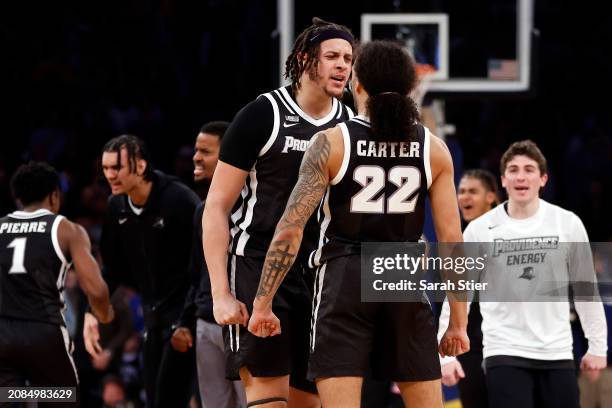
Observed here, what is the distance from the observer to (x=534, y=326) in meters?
6.75

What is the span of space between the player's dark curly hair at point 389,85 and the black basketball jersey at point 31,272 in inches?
119

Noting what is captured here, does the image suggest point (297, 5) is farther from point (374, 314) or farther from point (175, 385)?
point (374, 314)

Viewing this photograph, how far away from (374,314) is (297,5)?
7565 mm

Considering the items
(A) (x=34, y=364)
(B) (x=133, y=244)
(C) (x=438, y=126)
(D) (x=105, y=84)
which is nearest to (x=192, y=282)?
(B) (x=133, y=244)

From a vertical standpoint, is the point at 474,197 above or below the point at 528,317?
Result: above

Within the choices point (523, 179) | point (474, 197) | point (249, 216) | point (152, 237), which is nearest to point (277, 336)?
point (249, 216)

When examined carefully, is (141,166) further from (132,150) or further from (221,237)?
(221,237)

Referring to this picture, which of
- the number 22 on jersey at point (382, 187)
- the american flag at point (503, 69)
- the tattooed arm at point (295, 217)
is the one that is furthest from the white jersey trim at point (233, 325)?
the american flag at point (503, 69)

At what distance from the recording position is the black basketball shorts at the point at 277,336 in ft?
16.8

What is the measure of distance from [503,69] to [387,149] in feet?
21.4

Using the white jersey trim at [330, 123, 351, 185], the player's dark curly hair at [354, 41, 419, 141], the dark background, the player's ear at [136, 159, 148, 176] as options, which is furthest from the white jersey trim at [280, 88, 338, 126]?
the dark background

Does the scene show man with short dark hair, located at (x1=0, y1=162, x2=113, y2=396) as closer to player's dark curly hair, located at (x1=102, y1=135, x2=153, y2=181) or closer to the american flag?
player's dark curly hair, located at (x1=102, y1=135, x2=153, y2=181)

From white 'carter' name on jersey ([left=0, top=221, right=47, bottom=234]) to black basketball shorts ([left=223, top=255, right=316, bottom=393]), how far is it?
7.04ft

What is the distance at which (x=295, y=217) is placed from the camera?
4.66 m
